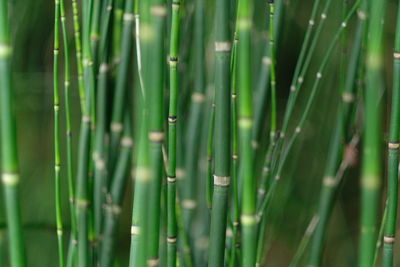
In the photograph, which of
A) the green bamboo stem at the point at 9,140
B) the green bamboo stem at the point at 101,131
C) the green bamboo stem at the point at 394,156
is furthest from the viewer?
the green bamboo stem at the point at 101,131

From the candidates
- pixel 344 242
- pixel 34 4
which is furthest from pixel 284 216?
pixel 34 4

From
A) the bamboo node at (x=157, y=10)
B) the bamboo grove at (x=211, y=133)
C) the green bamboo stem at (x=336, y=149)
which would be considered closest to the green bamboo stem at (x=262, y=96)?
the bamboo grove at (x=211, y=133)

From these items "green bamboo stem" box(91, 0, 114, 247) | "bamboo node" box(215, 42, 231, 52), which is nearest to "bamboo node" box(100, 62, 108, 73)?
"green bamboo stem" box(91, 0, 114, 247)

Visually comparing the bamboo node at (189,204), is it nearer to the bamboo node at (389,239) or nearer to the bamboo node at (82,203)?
the bamboo node at (82,203)

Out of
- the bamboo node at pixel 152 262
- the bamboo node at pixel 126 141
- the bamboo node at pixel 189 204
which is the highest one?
the bamboo node at pixel 152 262

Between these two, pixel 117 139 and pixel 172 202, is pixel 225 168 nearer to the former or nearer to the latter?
pixel 172 202

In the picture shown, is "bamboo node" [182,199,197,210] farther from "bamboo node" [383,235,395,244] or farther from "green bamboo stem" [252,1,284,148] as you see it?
"bamboo node" [383,235,395,244]

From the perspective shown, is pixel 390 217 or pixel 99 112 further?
pixel 99 112

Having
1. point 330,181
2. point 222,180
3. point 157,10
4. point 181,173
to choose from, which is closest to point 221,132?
point 222,180
